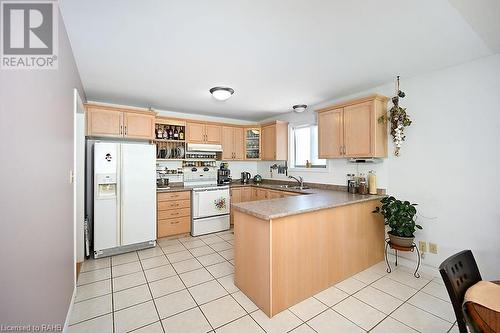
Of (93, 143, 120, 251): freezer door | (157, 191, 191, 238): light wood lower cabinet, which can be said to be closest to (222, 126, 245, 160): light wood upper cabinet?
(157, 191, 191, 238): light wood lower cabinet

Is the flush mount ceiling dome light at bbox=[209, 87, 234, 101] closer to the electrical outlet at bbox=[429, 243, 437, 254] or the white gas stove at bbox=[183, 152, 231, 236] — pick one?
the white gas stove at bbox=[183, 152, 231, 236]

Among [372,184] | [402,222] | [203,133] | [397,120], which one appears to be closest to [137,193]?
[203,133]

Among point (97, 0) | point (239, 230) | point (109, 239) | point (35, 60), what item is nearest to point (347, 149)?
point (239, 230)

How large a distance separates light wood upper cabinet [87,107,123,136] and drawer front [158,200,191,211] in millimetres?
1340

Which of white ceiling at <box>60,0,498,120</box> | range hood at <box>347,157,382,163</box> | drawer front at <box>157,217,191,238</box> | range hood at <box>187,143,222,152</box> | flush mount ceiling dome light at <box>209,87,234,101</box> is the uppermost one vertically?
white ceiling at <box>60,0,498,120</box>

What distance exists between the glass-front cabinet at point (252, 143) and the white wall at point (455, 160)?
2.71 m

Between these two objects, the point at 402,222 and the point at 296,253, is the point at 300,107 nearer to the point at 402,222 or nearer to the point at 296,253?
the point at 402,222

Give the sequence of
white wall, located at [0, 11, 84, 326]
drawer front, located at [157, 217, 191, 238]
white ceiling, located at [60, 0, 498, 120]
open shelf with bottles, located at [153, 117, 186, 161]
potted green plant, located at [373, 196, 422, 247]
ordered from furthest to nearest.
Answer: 1. open shelf with bottles, located at [153, 117, 186, 161]
2. drawer front, located at [157, 217, 191, 238]
3. potted green plant, located at [373, 196, 422, 247]
4. white ceiling, located at [60, 0, 498, 120]
5. white wall, located at [0, 11, 84, 326]

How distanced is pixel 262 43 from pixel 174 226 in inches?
129

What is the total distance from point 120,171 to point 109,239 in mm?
1006

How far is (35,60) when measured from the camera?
4.42 ft

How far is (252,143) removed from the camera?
5199 millimetres

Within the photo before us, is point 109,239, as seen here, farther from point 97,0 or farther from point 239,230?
point 97,0

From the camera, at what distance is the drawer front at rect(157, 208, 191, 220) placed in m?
3.85
